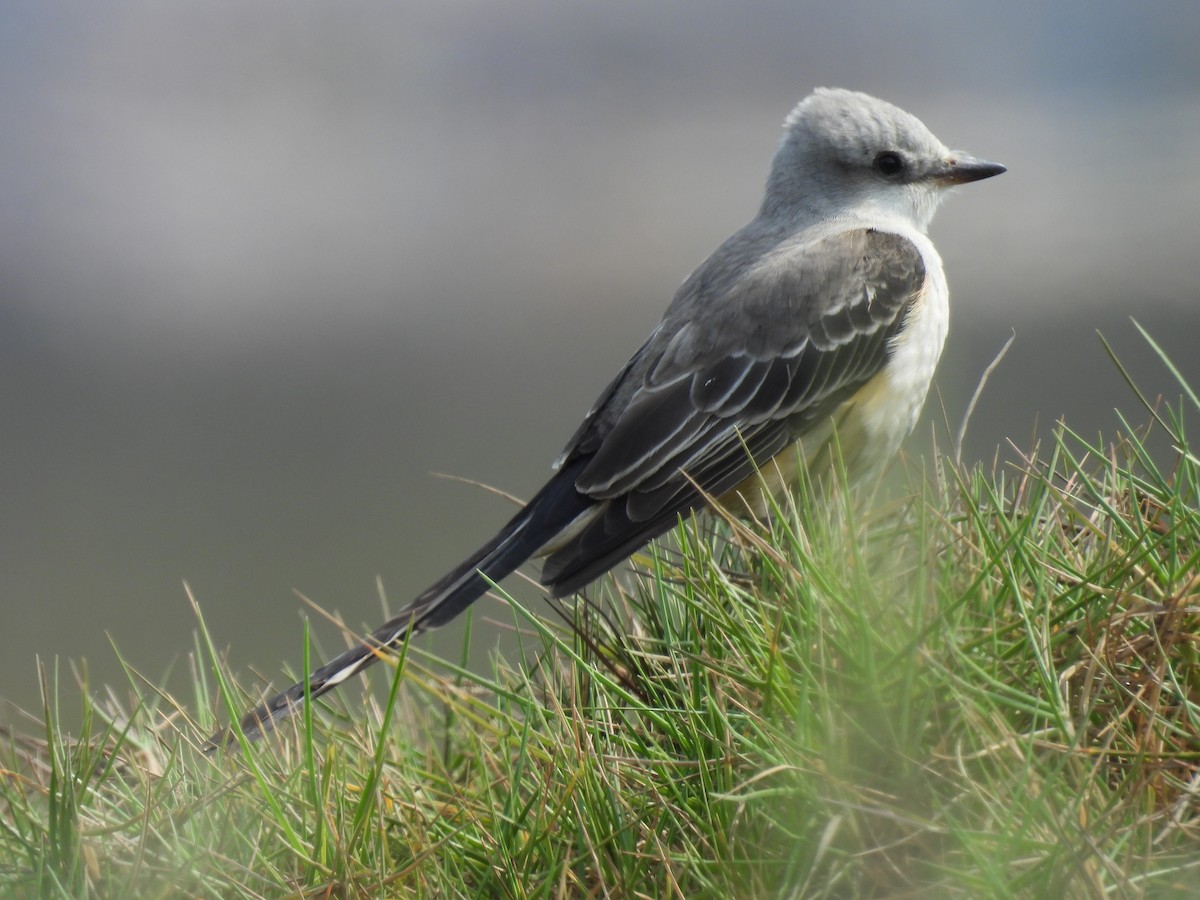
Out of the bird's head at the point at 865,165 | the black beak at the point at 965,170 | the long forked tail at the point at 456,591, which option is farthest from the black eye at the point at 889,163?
the long forked tail at the point at 456,591

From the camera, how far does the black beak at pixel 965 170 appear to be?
6.00m

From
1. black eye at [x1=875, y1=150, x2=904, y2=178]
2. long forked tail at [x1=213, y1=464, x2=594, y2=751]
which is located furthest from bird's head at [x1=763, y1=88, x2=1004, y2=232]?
long forked tail at [x1=213, y1=464, x2=594, y2=751]

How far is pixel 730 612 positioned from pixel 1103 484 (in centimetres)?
119

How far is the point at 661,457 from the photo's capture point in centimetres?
507

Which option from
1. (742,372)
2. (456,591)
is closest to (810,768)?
(456,591)

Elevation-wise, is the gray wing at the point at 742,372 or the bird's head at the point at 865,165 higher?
the bird's head at the point at 865,165

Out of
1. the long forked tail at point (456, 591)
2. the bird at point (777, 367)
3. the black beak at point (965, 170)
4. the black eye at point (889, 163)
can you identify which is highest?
the black eye at point (889, 163)

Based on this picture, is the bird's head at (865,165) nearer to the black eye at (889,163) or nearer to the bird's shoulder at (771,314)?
the black eye at (889,163)

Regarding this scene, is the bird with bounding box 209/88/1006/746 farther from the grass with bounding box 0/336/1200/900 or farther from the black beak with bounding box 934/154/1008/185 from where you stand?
the grass with bounding box 0/336/1200/900

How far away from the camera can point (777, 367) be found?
5250 millimetres

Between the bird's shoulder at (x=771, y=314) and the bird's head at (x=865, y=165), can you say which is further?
the bird's head at (x=865, y=165)

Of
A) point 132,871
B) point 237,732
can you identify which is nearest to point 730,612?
point 237,732

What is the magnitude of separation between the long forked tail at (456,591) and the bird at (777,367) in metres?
0.01

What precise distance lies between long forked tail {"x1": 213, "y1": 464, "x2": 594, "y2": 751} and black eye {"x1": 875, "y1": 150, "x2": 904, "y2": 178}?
7.25 feet
